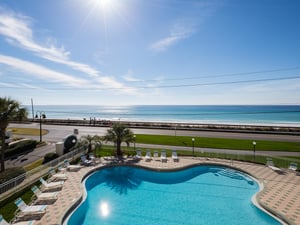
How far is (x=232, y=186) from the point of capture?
13461mm

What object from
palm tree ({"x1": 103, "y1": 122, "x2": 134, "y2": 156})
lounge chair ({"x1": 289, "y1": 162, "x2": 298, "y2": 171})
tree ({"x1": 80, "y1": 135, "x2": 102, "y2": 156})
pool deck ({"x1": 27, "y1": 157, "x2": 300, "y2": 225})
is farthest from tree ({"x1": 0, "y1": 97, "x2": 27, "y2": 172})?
lounge chair ({"x1": 289, "y1": 162, "x2": 298, "y2": 171})

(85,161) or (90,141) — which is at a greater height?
(90,141)

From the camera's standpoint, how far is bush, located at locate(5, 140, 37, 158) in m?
18.9

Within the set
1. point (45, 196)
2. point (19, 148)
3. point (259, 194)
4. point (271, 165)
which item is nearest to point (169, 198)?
point (259, 194)

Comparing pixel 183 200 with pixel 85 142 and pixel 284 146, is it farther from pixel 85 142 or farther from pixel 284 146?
pixel 284 146

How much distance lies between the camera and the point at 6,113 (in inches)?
556

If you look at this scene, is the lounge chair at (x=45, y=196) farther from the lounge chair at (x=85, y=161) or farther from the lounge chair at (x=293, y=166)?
the lounge chair at (x=293, y=166)

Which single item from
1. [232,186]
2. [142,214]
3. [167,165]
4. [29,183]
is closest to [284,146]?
[232,186]

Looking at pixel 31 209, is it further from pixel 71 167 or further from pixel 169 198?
pixel 169 198

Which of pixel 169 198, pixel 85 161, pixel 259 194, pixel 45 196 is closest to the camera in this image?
pixel 45 196

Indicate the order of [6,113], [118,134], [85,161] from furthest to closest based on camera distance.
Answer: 1. [118,134]
2. [85,161]
3. [6,113]

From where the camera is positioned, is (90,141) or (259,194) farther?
(90,141)

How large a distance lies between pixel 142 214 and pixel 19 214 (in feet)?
19.9

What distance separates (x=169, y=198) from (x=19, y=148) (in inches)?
662
